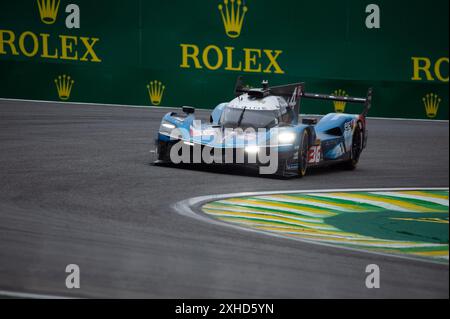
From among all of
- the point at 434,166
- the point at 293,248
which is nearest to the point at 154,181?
the point at 293,248

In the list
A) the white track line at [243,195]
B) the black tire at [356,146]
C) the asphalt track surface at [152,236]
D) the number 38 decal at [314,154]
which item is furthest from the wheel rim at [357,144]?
the white track line at [243,195]

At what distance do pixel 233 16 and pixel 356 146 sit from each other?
26.9ft

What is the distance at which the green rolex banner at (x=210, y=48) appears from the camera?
71.4ft

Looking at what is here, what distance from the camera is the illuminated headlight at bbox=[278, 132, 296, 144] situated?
1295cm

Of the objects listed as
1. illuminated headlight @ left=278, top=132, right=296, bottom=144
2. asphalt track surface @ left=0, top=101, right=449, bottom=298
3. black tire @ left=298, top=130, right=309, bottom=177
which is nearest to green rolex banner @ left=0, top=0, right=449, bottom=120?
asphalt track surface @ left=0, top=101, right=449, bottom=298

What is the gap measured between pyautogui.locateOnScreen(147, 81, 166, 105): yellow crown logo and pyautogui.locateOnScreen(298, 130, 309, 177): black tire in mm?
9216

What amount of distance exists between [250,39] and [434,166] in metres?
8.17

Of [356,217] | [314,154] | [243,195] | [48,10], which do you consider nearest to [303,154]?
[314,154]

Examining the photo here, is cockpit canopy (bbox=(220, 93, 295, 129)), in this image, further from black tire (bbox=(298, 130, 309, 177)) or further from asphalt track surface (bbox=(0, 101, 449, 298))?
asphalt track surface (bbox=(0, 101, 449, 298))

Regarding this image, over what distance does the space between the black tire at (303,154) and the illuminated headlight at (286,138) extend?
0.65 feet

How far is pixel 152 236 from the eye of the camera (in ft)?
28.0

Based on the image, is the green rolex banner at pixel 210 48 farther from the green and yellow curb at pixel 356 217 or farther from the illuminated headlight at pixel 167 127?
the green and yellow curb at pixel 356 217

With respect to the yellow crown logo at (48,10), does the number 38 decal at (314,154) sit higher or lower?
lower

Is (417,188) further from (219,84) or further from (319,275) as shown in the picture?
(219,84)
